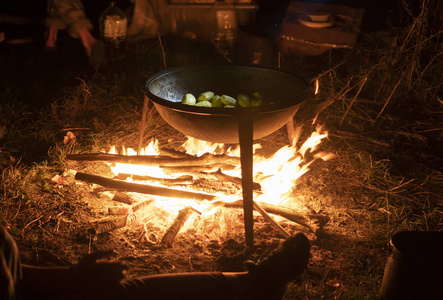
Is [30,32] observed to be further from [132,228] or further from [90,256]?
[90,256]

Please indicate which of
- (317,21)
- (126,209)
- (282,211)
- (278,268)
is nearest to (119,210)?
(126,209)

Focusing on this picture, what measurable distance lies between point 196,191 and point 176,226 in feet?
1.20

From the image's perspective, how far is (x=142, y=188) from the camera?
2.96m

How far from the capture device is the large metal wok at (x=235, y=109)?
2383 mm

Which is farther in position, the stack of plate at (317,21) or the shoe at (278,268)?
the stack of plate at (317,21)

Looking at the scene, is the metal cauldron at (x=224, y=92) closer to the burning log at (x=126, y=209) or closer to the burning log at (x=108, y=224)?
the burning log at (x=126, y=209)

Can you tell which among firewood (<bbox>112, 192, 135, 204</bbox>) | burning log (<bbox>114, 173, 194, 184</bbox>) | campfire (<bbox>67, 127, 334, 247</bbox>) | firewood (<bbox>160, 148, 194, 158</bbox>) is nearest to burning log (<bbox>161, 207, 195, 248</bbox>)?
campfire (<bbox>67, 127, 334, 247</bbox>)

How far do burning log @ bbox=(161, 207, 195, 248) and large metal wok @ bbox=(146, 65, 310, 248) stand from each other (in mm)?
508

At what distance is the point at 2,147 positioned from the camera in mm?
3836

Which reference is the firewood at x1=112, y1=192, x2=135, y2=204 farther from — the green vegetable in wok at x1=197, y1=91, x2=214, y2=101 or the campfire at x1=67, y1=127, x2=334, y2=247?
the green vegetable in wok at x1=197, y1=91, x2=214, y2=101

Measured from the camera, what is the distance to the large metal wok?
238 cm

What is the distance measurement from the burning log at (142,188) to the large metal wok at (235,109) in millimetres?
445

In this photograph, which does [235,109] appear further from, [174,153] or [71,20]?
[71,20]

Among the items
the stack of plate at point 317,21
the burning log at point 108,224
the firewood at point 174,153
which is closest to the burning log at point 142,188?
the burning log at point 108,224
